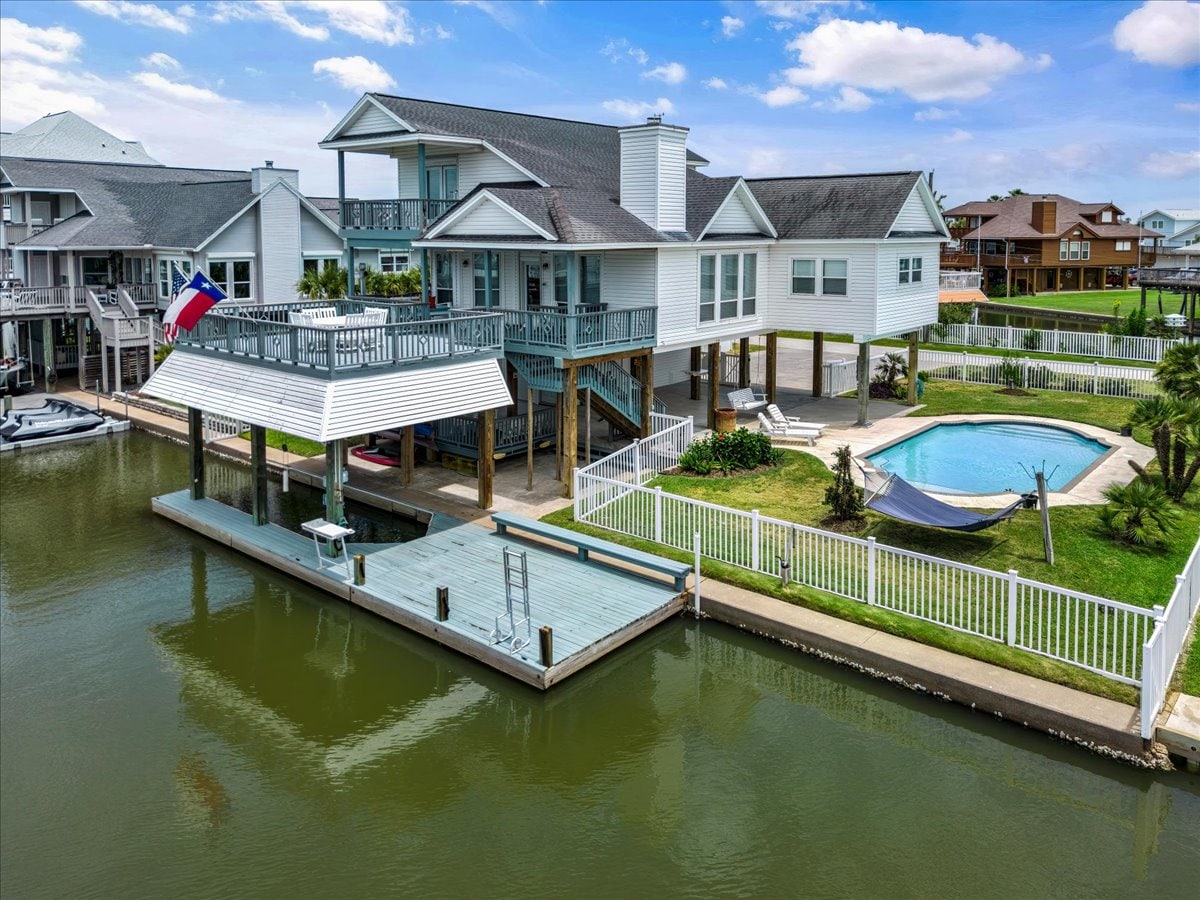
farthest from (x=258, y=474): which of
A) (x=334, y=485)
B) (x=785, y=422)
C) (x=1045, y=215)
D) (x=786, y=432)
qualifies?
(x=1045, y=215)

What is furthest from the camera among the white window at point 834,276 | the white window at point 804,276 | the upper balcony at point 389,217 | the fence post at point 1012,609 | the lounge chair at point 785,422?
the white window at point 804,276

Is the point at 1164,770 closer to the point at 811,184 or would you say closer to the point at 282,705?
the point at 282,705

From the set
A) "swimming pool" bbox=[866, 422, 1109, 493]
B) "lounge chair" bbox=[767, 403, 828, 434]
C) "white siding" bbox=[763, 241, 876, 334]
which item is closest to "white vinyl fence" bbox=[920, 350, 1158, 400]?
"swimming pool" bbox=[866, 422, 1109, 493]

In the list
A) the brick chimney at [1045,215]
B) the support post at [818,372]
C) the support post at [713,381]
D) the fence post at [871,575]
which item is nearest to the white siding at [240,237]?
the support post at [713,381]

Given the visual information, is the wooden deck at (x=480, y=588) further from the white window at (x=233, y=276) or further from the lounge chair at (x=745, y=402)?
the white window at (x=233, y=276)

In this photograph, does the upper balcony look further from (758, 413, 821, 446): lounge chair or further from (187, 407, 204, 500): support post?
(758, 413, 821, 446): lounge chair
